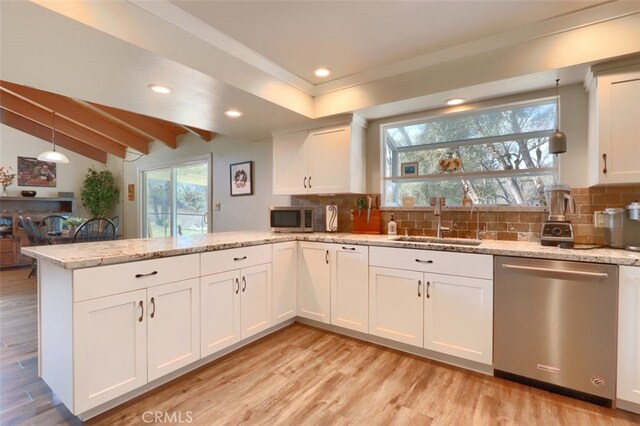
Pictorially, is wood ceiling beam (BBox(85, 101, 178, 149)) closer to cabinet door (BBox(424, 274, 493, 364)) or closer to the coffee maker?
cabinet door (BBox(424, 274, 493, 364))

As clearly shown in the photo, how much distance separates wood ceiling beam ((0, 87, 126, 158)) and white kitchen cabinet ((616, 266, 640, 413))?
246 inches

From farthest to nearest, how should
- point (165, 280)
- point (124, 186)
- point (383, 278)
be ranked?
point (124, 186) → point (383, 278) → point (165, 280)

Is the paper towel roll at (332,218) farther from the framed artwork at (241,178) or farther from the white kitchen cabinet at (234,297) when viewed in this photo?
the framed artwork at (241,178)

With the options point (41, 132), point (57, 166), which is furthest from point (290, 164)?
point (57, 166)

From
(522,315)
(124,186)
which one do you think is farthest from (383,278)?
(124,186)

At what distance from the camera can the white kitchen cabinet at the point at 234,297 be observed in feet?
7.11

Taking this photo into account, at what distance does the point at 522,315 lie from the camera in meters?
1.97

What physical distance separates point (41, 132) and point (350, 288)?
7074 mm

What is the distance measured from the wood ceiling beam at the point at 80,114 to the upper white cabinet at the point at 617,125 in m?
5.38

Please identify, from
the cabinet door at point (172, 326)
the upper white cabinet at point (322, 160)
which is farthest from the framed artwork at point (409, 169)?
the cabinet door at point (172, 326)

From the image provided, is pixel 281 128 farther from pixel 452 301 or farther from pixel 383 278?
pixel 452 301

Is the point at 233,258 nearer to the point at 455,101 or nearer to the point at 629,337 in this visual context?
the point at 455,101

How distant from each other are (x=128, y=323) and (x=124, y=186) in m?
6.01

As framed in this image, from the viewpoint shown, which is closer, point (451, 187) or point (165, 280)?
point (165, 280)
